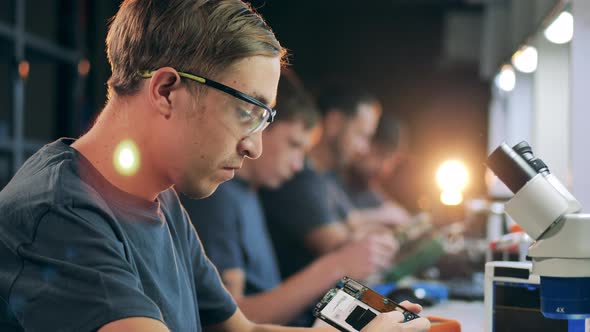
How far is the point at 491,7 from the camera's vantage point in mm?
4301

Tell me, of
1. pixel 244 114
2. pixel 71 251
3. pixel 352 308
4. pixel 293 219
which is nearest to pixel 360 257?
pixel 293 219

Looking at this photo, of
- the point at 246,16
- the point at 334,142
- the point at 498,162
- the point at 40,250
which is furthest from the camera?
the point at 334,142

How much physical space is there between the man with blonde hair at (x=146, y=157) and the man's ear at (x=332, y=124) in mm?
2903

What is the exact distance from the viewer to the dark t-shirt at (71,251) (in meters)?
0.90

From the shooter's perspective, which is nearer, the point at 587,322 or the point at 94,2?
the point at 587,322

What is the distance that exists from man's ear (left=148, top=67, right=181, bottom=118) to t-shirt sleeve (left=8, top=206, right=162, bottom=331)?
0.24 meters

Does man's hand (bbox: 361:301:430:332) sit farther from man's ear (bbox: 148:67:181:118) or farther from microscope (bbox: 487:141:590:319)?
man's ear (bbox: 148:67:181:118)

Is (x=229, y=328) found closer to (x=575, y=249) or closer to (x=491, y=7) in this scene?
(x=575, y=249)

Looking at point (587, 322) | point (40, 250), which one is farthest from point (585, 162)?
point (40, 250)

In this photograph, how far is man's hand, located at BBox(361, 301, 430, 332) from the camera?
Answer: 3.58ft

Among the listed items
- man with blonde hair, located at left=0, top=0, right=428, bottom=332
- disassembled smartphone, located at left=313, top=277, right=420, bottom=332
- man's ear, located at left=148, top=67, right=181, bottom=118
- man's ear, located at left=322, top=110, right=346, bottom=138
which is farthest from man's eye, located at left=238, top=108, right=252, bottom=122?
man's ear, located at left=322, top=110, right=346, bottom=138

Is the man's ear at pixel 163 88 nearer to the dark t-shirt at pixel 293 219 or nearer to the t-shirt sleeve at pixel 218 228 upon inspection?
the t-shirt sleeve at pixel 218 228

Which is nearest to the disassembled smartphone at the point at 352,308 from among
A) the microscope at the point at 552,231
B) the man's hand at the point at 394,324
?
the man's hand at the point at 394,324

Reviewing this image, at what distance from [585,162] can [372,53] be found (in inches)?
236
